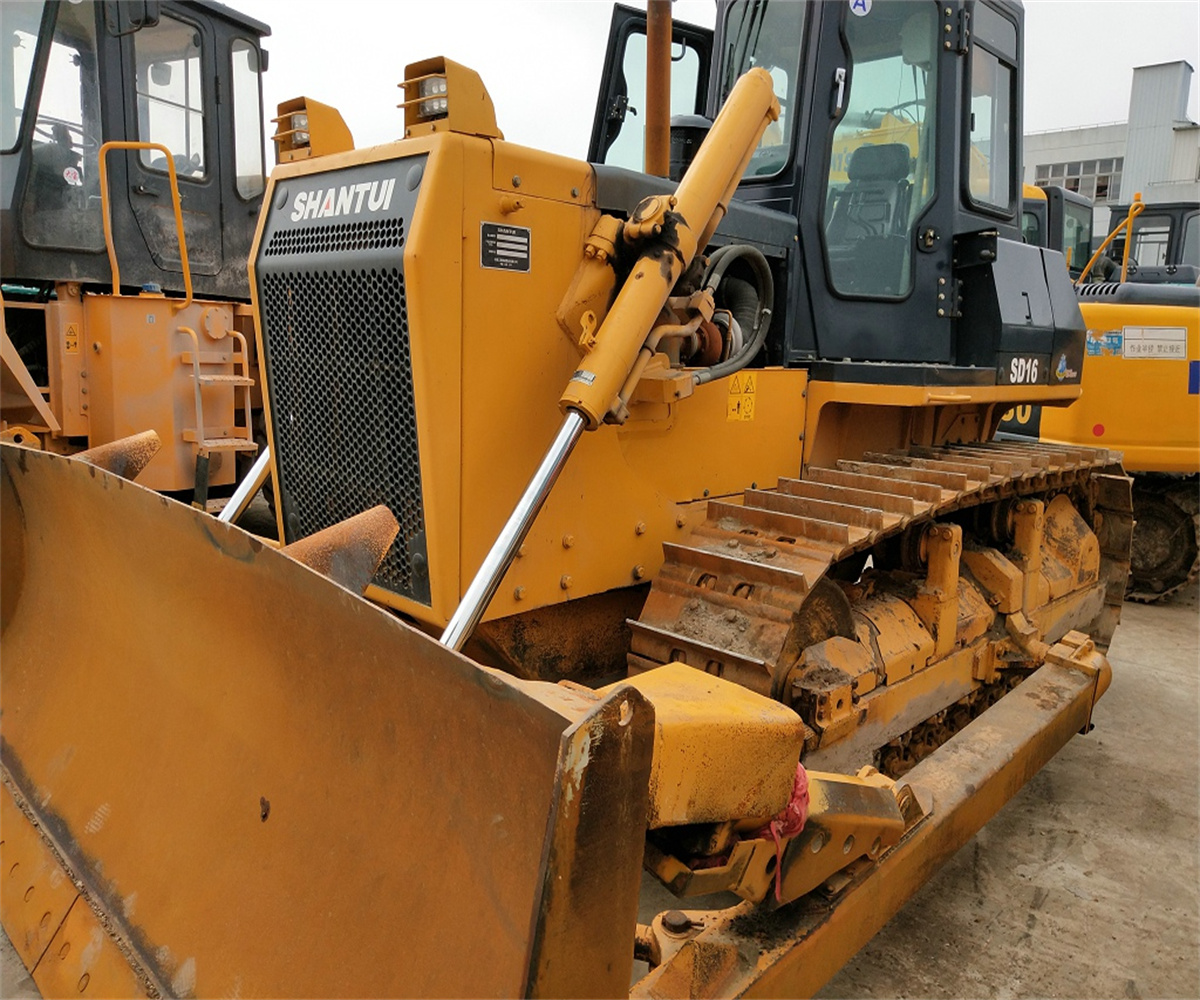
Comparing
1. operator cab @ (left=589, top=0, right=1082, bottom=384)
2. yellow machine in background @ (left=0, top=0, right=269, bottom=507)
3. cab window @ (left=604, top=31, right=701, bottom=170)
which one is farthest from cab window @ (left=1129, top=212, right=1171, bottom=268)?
yellow machine in background @ (left=0, top=0, right=269, bottom=507)

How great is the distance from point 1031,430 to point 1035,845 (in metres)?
4.45

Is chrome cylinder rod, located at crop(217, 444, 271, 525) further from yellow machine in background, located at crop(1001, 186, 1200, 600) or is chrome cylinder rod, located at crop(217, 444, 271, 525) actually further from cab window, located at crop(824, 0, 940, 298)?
yellow machine in background, located at crop(1001, 186, 1200, 600)

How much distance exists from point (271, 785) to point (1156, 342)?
648 cm

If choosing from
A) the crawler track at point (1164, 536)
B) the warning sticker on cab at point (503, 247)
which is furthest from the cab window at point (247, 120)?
the crawler track at point (1164, 536)

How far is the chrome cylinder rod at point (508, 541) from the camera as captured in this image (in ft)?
6.69

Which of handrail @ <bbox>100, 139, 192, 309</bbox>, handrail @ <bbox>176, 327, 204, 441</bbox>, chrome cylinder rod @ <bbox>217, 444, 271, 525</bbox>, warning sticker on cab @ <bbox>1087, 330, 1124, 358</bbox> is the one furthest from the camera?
warning sticker on cab @ <bbox>1087, 330, 1124, 358</bbox>

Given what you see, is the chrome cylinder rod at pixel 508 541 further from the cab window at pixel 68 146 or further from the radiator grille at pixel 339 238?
the cab window at pixel 68 146

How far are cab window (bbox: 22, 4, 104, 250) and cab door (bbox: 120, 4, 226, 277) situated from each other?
208 millimetres

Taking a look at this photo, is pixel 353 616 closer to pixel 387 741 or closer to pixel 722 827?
pixel 387 741

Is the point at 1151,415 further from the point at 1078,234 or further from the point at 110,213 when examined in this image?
the point at 110,213

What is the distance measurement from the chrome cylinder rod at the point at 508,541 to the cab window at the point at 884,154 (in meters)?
1.52

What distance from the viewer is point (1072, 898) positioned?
298 cm

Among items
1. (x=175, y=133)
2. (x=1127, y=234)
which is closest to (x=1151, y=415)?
(x=1127, y=234)

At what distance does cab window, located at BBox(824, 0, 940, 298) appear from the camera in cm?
328
